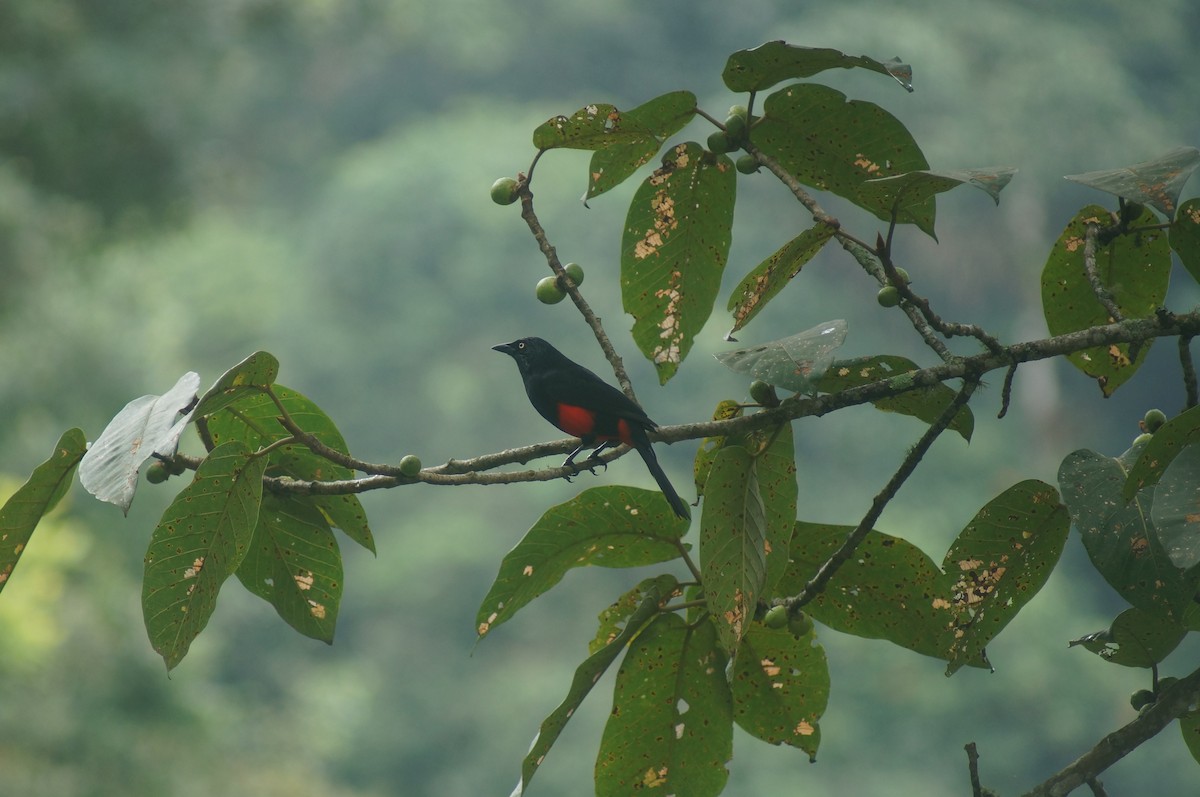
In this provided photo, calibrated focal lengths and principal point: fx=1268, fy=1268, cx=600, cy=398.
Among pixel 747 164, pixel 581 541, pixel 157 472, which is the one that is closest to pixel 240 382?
pixel 157 472

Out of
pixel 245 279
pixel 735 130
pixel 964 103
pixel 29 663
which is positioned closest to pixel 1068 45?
pixel 964 103

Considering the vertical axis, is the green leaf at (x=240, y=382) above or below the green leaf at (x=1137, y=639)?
above

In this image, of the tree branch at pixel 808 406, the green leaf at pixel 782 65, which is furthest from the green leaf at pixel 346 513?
the green leaf at pixel 782 65

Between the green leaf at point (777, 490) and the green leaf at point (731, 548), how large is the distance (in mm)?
37

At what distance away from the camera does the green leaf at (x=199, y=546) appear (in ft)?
3.65

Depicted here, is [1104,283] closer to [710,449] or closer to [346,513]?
[710,449]

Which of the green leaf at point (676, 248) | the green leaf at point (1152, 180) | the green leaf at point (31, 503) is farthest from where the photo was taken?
the green leaf at point (676, 248)

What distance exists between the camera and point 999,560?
122 centimetres

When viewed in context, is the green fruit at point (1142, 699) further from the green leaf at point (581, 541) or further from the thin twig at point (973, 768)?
the green leaf at point (581, 541)

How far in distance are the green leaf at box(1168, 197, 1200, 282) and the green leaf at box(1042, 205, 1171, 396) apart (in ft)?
0.46

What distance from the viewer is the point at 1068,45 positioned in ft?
46.4

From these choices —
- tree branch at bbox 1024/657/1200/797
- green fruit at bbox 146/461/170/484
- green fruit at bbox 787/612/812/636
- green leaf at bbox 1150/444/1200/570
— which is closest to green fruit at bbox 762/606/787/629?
green fruit at bbox 787/612/812/636

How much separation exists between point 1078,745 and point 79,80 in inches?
380

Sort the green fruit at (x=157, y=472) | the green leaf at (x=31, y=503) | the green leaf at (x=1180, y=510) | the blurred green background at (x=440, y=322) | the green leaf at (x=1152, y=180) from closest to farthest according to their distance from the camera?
1. the green leaf at (x=1180, y=510)
2. the green leaf at (x=1152, y=180)
3. the green leaf at (x=31, y=503)
4. the green fruit at (x=157, y=472)
5. the blurred green background at (x=440, y=322)
